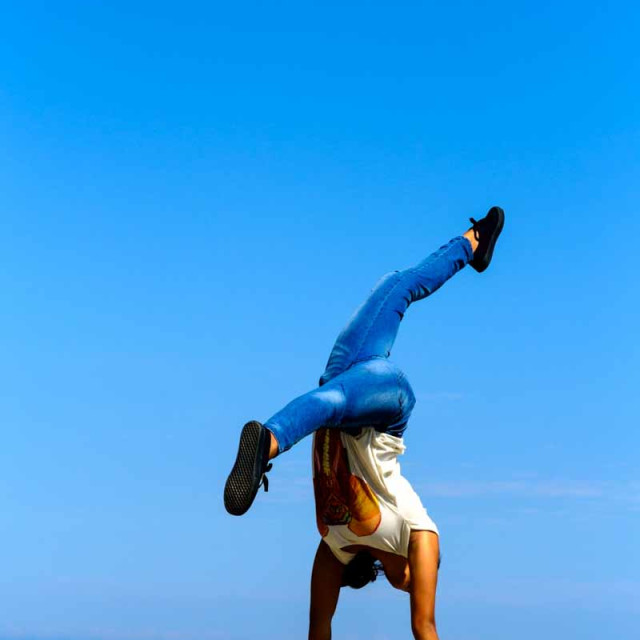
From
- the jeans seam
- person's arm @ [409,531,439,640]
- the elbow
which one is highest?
the jeans seam

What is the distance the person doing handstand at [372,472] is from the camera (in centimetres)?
573

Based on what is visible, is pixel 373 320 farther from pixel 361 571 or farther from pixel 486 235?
pixel 361 571

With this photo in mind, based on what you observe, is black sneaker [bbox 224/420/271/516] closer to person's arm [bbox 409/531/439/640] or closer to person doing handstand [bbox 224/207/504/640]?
person doing handstand [bbox 224/207/504/640]

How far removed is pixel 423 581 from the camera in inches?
230

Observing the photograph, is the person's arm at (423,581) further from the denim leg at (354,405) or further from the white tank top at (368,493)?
the denim leg at (354,405)

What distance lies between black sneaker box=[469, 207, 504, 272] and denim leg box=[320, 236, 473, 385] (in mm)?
363

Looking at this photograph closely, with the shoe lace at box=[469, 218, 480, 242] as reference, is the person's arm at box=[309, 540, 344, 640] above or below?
below

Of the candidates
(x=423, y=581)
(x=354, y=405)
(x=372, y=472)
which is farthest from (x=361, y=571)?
(x=354, y=405)

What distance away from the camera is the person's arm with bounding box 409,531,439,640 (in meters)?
5.78

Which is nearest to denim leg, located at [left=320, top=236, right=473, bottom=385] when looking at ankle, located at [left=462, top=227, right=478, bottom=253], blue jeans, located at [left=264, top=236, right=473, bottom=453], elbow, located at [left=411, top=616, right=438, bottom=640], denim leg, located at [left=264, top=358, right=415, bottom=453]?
blue jeans, located at [left=264, top=236, right=473, bottom=453]

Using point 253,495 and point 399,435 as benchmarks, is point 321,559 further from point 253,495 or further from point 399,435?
point 253,495

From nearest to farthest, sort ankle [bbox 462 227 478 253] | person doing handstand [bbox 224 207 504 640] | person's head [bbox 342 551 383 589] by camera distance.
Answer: person doing handstand [bbox 224 207 504 640], person's head [bbox 342 551 383 589], ankle [bbox 462 227 478 253]

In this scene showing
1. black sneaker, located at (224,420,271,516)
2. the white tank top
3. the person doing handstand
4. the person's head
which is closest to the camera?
black sneaker, located at (224,420,271,516)

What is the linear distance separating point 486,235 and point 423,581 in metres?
1.98
